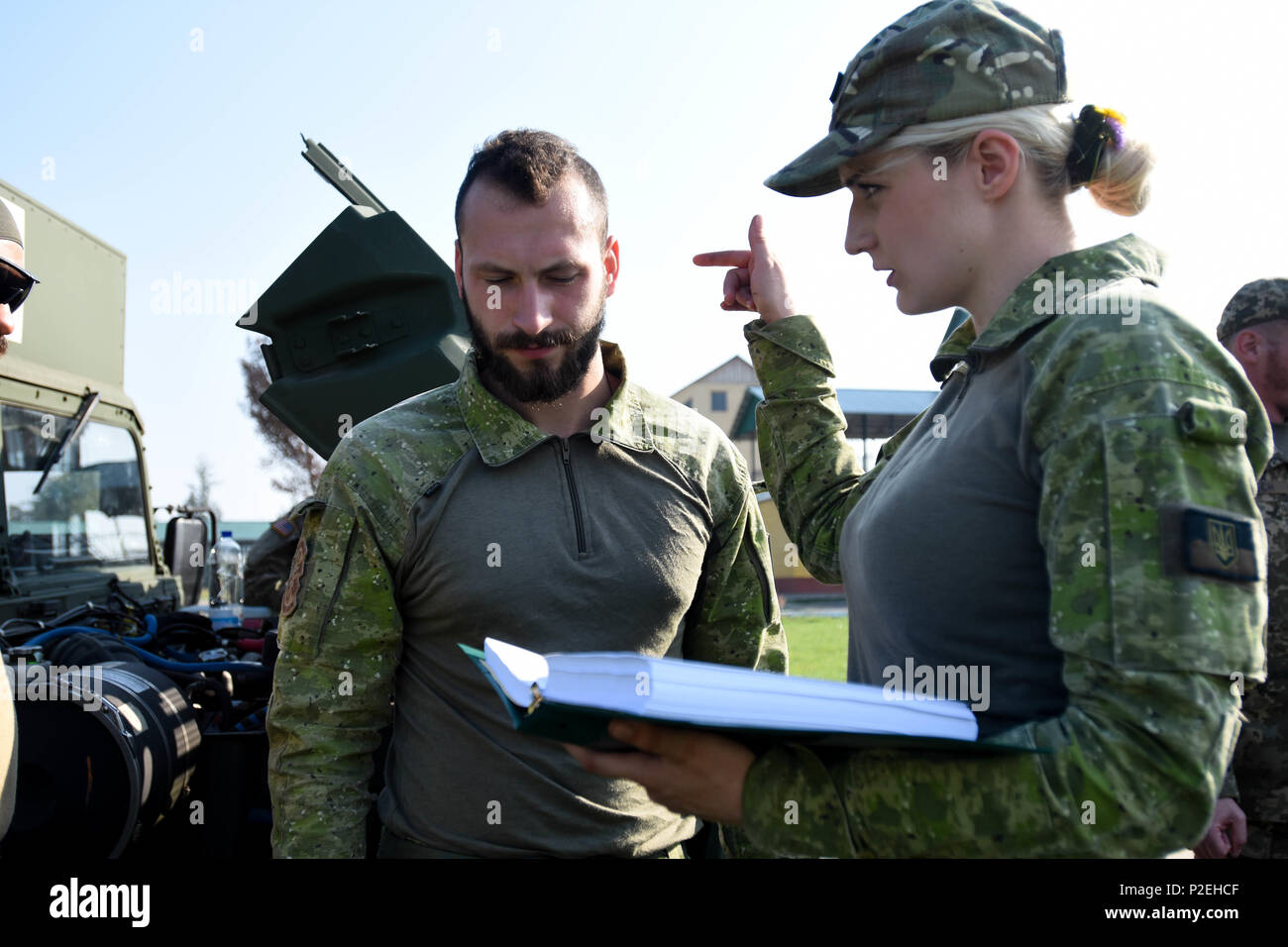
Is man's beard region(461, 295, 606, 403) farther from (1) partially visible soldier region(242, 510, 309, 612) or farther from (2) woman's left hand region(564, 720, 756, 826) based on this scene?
(1) partially visible soldier region(242, 510, 309, 612)

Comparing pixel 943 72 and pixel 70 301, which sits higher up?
pixel 70 301

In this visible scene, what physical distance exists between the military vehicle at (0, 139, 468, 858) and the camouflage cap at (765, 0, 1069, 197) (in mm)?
2015

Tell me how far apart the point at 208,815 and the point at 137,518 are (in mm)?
2865

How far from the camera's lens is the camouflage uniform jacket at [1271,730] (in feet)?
8.02

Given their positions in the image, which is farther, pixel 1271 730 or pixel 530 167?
pixel 1271 730

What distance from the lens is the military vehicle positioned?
240cm

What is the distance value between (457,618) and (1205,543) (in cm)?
125

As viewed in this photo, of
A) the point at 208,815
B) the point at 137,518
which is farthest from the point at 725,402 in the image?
the point at 208,815

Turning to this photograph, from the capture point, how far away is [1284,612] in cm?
247

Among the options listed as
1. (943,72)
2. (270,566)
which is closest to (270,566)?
(270,566)

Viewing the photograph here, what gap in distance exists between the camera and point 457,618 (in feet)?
5.91

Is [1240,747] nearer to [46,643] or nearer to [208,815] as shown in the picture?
[208,815]

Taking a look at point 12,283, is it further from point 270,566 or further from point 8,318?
point 270,566
